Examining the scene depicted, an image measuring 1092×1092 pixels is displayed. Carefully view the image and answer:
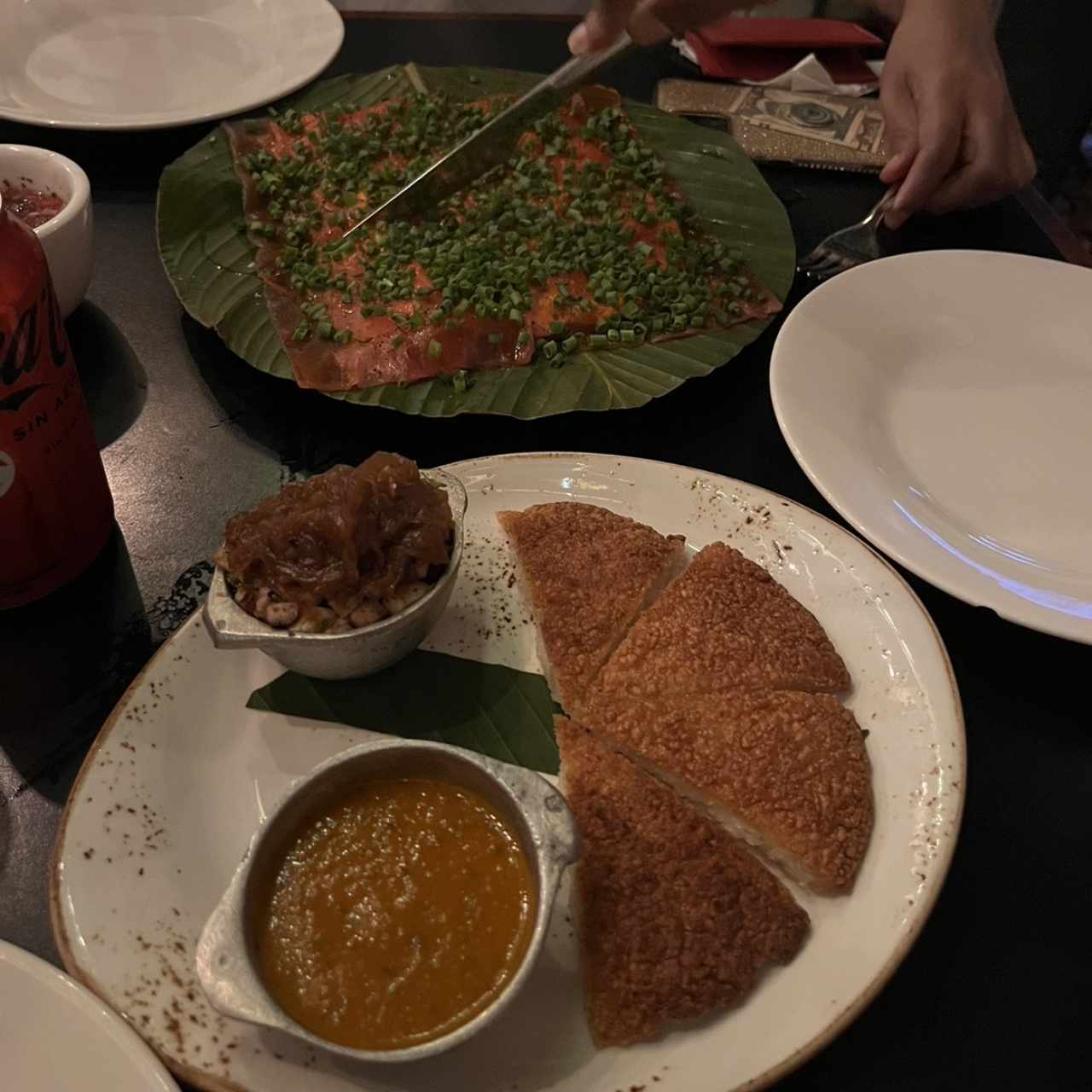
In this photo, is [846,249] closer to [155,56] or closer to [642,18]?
[642,18]

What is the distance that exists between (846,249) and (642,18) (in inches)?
42.8

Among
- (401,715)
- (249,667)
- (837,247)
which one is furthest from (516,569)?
(837,247)

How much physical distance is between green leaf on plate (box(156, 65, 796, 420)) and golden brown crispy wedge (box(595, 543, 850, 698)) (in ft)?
2.28

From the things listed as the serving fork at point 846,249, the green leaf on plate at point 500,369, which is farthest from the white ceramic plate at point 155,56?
the serving fork at point 846,249

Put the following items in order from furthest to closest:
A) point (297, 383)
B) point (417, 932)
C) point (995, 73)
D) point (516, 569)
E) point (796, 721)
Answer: point (995, 73) → point (297, 383) → point (516, 569) → point (796, 721) → point (417, 932)

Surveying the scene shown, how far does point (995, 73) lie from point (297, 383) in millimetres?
2948

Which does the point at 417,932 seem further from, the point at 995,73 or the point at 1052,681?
the point at 995,73

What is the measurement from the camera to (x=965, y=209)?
3.58 m

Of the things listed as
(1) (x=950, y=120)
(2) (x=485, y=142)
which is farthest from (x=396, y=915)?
(1) (x=950, y=120)

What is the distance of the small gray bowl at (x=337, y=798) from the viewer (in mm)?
1333

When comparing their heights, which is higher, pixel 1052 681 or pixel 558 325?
pixel 558 325

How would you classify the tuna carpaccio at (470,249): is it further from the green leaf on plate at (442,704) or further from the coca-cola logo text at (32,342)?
the green leaf on plate at (442,704)

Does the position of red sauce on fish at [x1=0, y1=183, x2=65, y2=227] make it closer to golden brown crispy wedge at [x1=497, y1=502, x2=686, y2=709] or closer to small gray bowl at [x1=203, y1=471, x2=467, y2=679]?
small gray bowl at [x1=203, y1=471, x2=467, y2=679]

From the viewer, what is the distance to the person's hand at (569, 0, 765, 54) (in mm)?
3092
